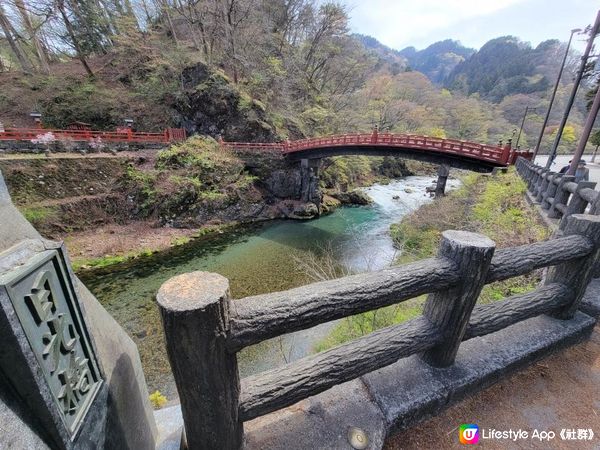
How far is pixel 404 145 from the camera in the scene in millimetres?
12156

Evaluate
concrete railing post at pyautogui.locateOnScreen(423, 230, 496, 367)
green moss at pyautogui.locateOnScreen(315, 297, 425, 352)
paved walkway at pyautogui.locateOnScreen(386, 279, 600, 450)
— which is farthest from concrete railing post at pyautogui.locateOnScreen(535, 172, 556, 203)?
concrete railing post at pyautogui.locateOnScreen(423, 230, 496, 367)

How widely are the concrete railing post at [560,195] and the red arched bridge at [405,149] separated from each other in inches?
239

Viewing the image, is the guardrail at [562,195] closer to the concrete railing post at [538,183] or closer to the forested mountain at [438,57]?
the concrete railing post at [538,183]

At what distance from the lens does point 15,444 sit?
0.69 metres

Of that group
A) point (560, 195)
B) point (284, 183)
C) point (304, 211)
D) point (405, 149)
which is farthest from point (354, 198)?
point (560, 195)

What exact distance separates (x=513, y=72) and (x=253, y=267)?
63.4 meters

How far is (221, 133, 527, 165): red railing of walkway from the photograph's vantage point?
405 inches

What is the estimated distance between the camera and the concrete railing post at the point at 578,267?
2.07m

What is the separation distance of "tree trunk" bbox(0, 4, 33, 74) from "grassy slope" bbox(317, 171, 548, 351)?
21730 millimetres

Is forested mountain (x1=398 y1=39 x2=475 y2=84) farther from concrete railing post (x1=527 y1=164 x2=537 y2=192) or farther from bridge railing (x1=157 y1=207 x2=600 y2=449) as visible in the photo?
bridge railing (x1=157 y1=207 x2=600 y2=449)

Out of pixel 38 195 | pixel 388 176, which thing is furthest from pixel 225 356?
pixel 388 176

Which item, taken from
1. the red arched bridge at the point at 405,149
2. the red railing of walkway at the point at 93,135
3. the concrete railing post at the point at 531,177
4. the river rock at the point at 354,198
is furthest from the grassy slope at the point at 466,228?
the red railing of walkway at the point at 93,135

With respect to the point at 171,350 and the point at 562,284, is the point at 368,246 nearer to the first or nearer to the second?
the point at 562,284

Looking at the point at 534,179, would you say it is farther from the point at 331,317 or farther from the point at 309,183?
the point at 309,183
